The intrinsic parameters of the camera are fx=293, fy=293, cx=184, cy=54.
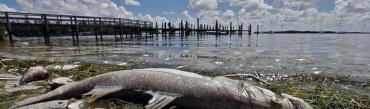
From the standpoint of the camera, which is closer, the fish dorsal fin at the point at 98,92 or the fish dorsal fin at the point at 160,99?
the fish dorsal fin at the point at 160,99

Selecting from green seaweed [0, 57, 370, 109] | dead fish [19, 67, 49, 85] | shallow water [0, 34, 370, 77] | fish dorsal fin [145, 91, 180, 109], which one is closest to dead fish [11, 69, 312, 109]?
fish dorsal fin [145, 91, 180, 109]

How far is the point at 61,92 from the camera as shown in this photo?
415 cm

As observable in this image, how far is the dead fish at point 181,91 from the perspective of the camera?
11.3 ft

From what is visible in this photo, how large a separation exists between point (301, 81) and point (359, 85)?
3.74 ft

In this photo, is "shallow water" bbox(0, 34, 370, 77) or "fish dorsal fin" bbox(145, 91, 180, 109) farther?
"shallow water" bbox(0, 34, 370, 77)

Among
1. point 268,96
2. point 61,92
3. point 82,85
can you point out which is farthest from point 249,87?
point 61,92

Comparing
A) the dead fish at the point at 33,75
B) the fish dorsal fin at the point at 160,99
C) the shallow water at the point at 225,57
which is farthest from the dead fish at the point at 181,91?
the shallow water at the point at 225,57

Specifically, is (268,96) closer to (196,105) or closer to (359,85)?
(196,105)

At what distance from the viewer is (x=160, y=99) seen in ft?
11.7

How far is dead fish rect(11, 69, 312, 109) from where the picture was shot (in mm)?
3457

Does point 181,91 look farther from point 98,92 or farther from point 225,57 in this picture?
point 225,57

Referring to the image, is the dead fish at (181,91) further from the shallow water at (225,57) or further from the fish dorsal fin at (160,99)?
the shallow water at (225,57)

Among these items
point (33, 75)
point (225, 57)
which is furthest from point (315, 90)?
point (225, 57)

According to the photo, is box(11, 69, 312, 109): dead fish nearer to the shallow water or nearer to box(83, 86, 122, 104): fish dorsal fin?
box(83, 86, 122, 104): fish dorsal fin
